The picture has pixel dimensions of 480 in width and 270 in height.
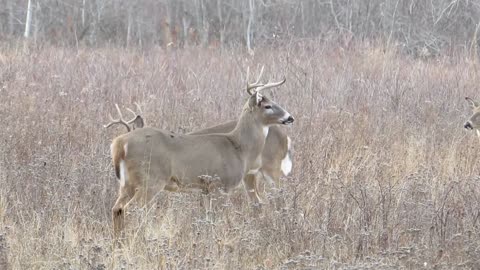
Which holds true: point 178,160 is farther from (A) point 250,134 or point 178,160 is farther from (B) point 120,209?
(A) point 250,134

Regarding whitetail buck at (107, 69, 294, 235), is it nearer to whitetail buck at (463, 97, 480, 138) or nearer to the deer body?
the deer body

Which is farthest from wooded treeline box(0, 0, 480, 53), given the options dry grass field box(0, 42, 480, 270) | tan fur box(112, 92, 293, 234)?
tan fur box(112, 92, 293, 234)

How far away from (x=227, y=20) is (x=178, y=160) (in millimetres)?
23693

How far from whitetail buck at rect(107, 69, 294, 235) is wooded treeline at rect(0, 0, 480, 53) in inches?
503

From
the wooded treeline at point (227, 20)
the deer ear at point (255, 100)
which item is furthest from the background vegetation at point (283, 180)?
the wooded treeline at point (227, 20)

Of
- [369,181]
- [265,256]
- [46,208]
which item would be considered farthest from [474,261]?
[46,208]

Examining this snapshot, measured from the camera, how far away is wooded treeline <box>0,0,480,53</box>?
73.5ft

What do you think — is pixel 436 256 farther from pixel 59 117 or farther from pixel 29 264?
pixel 59 117

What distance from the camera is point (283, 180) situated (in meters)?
8.59

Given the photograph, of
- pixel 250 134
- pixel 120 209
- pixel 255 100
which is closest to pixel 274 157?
pixel 250 134

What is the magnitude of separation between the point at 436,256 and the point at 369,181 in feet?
7.01

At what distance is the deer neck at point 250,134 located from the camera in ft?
26.9

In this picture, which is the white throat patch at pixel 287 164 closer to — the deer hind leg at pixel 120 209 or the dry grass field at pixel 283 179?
A: the dry grass field at pixel 283 179

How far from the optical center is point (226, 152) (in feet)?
25.8
